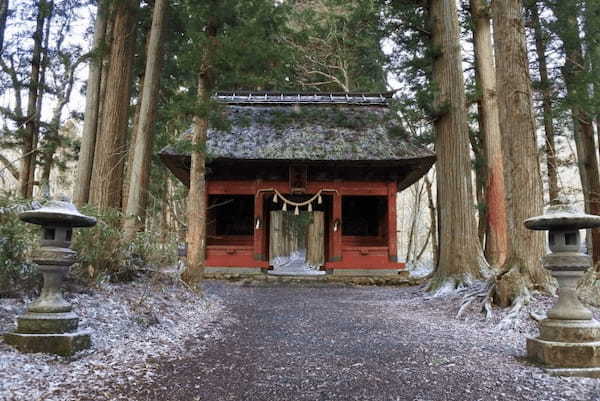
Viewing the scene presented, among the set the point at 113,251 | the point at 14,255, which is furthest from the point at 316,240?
the point at 14,255

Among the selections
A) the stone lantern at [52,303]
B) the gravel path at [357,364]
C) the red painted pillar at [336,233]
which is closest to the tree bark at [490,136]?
the red painted pillar at [336,233]

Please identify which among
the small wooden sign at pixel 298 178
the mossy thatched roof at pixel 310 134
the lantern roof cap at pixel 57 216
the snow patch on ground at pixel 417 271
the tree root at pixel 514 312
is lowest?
the snow patch on ground at pixel 417 271

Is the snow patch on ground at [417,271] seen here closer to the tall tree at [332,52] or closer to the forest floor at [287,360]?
the forest floor at [287,360]

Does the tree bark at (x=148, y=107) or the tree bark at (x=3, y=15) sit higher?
the tree bark at (x=3, y=15)

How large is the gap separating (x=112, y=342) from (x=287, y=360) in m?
1.49

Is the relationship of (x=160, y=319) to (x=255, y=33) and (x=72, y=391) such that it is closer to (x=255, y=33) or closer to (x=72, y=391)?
(x=72, y=391)

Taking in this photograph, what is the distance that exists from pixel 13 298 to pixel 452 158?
7.27m

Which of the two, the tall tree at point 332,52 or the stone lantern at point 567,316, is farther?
the tall tree at point 332,52

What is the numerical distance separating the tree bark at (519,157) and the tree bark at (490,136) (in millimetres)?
4547

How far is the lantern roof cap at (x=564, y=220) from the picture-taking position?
323cm

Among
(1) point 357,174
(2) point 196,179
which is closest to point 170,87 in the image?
(1) point 357,174

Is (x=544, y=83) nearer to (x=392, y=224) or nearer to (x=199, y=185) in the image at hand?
(x=392, y=224)

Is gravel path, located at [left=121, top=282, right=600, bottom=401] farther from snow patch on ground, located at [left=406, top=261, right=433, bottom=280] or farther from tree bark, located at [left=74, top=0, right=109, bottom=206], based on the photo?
snow patch on ground, located at [left=406, top=261, right=433, bottom=280]

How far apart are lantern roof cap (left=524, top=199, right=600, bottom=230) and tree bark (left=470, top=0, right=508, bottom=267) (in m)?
6.83
